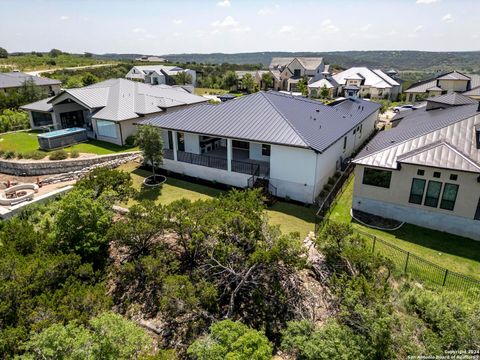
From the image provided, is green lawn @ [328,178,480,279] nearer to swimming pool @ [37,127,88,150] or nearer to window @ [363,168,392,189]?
window @ [363,168,392,189]

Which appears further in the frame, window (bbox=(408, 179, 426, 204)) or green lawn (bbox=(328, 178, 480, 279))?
window (bbox=(408, 179, 426, 204))

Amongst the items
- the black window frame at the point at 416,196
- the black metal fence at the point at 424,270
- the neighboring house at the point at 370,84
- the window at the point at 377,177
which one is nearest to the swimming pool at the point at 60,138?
the window at the point at 377,177

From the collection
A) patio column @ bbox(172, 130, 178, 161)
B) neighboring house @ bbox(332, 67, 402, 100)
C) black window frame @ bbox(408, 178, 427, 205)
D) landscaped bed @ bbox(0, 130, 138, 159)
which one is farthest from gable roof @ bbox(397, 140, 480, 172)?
neighboring house @ bbox(332, 67, 402, 100)

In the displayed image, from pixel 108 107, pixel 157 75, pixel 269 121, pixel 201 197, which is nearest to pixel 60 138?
pixel 108 107

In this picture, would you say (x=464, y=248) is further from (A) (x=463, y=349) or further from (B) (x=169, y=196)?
(B) (x=169, y=196)

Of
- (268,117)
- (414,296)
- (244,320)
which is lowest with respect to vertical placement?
(244,320)

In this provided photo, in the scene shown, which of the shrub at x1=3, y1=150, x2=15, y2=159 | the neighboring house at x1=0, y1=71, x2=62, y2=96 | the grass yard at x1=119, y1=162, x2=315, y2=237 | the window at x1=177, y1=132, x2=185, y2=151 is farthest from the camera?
the neighboring house at x1=0, y1=71, x2=62, y2=96

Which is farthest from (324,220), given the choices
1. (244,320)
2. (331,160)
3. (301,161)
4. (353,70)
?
(353,70)
